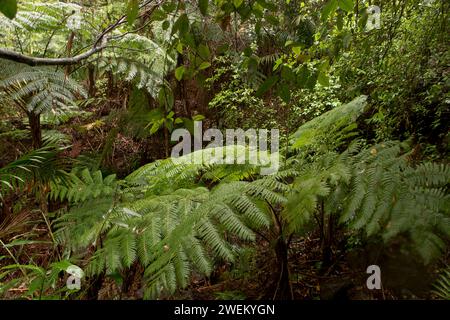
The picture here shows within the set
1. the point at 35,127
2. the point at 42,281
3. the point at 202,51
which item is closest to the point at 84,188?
the point at 42,281

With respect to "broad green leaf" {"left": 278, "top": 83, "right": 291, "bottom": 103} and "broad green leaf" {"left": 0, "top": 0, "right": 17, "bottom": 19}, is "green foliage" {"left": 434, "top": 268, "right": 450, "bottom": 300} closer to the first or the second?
"broad green leaf" {"left": 278, "top": 83, "right": 291, "bottom": 103}

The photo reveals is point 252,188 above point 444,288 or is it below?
above

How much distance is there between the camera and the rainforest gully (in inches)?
Answer: 52.6

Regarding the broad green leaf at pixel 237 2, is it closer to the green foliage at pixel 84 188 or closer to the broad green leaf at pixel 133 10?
the broad green leaf at pixel 133 10

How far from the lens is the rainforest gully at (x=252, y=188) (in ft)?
4.38

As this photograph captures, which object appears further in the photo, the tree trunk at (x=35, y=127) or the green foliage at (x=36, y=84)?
the tree trunk at (x=35, y=127)

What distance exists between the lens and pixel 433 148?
261 cm

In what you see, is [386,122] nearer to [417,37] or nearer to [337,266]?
[417,37]

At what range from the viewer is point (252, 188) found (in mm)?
1729

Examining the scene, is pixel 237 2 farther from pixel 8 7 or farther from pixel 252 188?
pixel 252 188

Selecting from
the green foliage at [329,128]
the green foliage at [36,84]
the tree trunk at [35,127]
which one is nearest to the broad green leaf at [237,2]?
the green foliage at [329,128]

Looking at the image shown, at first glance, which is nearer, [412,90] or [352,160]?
[352,160]

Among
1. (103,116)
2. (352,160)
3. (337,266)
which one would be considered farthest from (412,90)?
(103,116)
